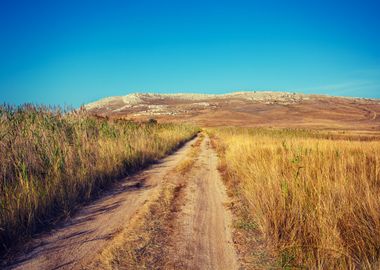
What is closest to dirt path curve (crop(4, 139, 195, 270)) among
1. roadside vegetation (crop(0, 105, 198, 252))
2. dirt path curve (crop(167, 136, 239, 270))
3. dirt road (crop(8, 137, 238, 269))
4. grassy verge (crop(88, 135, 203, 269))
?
dirt road (crop(8, 137, 238, 269))

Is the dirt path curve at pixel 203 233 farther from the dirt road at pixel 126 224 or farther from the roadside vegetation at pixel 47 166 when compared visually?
the roadside vegetation at pixel 47 166

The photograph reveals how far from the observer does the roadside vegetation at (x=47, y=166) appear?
4324mm

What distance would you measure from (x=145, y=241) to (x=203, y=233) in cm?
99

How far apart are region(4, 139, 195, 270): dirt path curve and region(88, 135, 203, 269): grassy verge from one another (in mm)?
207

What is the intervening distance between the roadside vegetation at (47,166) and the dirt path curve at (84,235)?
0.37 meters

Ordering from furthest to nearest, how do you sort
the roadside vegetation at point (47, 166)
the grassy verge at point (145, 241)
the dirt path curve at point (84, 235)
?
1. the roadside vegetation at point (47, 166)
2. the dirt path curve at point (84, 235)
3. the grassy verge at point (145, 241)

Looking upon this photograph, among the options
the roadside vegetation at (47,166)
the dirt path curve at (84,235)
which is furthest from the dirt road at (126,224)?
the roadside vegetation at (47,166)

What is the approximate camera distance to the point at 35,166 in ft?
19.9

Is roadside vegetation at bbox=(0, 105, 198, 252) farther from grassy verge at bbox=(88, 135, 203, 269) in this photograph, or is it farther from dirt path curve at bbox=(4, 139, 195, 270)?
grassy verge at bbox=(88, 135, 203, 269)

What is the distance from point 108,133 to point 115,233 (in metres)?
8.15

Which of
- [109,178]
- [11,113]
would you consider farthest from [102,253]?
[11,113]

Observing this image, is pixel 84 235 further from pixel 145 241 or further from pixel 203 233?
pixel 203 233

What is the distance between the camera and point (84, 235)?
4059 millimetres

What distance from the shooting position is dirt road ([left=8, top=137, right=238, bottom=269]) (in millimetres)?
3318
